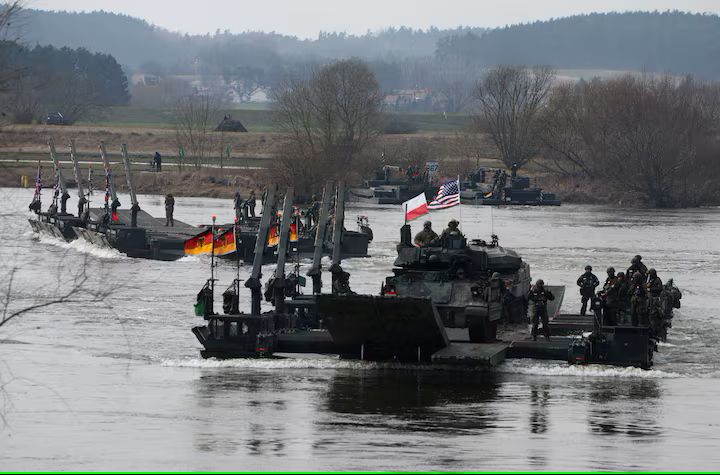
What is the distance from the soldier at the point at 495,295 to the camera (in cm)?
3011

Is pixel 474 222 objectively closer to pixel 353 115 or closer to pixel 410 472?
pixel 353 115

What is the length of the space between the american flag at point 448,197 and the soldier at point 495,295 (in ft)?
13.2

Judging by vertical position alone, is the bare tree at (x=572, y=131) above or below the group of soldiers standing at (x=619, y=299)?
above

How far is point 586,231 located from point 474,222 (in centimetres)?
705

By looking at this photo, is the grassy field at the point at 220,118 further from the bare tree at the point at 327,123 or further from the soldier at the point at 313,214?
the soldier at the point at 313,214

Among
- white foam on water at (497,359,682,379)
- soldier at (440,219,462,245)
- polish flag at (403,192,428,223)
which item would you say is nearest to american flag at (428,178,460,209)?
polish flag at (403,192,428,223)

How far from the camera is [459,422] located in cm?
2417

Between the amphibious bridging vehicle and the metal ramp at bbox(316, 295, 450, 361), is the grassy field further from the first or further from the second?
the metal ramp at bbox(316, 295, 450, 361)

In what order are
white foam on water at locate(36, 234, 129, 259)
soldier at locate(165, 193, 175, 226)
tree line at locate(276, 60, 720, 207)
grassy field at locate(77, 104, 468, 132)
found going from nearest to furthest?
white foam on water at locate(36, 234, 129, 259), soldier at locate(165, 193, 175, 226), tree line at locate(276, 60, 720, 207), grassy field at locate(77, 104, 468, 132)

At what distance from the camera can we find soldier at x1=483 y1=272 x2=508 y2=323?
3011 cm

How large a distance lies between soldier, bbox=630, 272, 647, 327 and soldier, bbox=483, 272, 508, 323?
2.95 m

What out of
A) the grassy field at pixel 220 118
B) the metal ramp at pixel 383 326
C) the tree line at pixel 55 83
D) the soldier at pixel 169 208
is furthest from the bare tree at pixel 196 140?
the metal ramp at pixel 383 326

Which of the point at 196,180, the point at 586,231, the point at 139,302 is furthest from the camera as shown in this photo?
the point at 196,180

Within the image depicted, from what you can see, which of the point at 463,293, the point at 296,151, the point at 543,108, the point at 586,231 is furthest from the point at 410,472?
the point at 543,108
